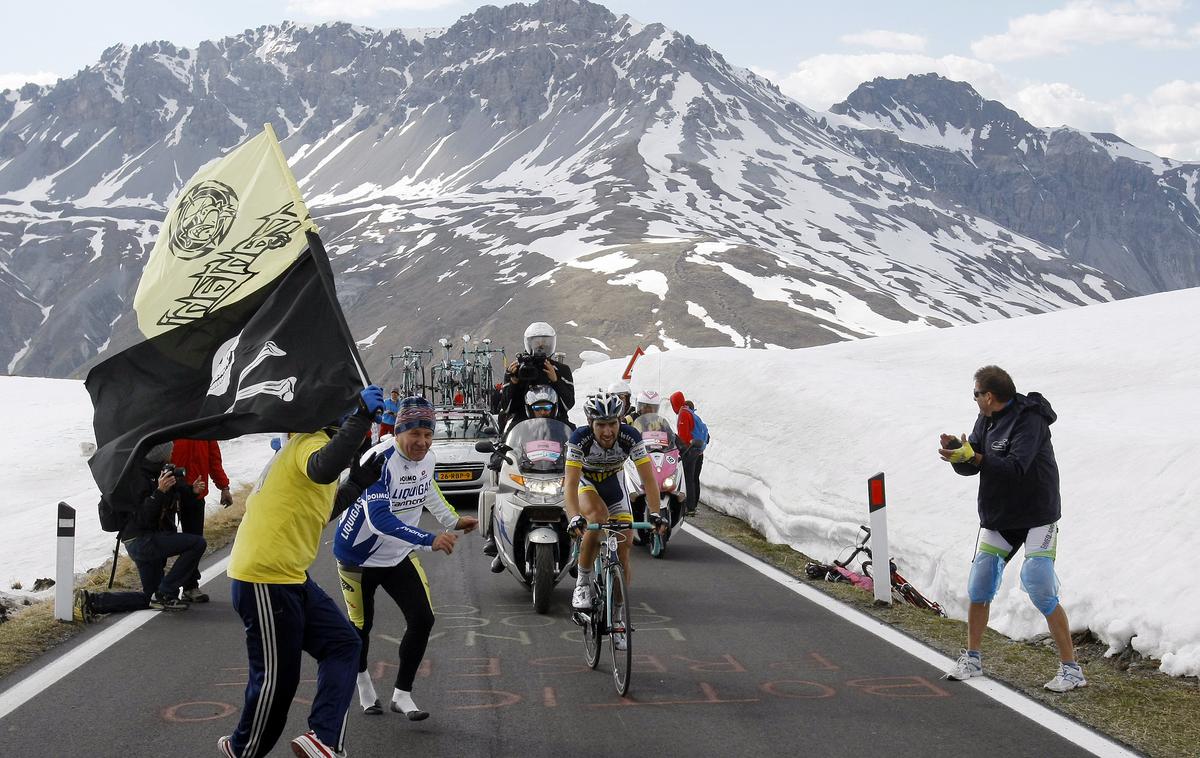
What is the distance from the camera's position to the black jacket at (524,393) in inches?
554

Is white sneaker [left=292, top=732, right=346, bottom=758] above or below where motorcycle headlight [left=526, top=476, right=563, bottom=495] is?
below

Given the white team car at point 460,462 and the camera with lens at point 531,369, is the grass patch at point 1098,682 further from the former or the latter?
the white team car at point 460,462

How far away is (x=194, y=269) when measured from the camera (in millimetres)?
6430

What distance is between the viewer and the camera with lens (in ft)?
46.0

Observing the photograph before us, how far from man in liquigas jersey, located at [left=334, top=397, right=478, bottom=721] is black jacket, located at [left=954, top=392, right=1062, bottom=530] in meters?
3.18

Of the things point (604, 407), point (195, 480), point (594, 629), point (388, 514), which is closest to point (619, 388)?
point (195, 480)

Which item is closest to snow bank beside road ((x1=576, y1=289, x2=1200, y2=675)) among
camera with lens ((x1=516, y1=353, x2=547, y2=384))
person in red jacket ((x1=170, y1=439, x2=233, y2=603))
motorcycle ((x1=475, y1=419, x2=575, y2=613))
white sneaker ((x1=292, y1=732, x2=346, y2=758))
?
motorcycle ((x1=475, y1=419, x2=575, y2=613))

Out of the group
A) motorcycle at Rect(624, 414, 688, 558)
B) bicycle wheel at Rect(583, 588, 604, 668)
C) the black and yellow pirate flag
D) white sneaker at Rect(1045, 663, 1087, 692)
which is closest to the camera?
the black and yellow pirate flag

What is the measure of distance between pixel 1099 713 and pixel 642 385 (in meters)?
30.1

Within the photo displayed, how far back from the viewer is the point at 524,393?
14.3 m

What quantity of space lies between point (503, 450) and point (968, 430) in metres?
7.62

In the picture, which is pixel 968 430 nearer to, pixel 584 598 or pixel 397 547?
pixel 584 598

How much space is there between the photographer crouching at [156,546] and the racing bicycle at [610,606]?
3.89 meters

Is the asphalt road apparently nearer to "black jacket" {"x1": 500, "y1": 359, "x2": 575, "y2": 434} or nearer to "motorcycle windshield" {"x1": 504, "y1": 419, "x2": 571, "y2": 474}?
"motorcycle windshield" {"x1": 504, "y1": 419, "x2": 571, "y2": 474}
